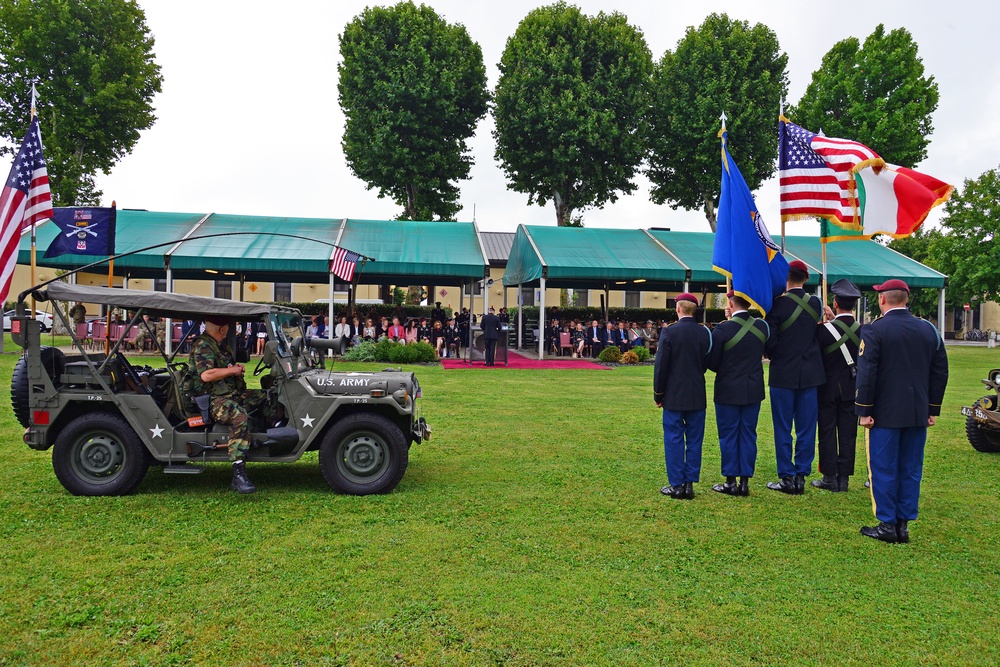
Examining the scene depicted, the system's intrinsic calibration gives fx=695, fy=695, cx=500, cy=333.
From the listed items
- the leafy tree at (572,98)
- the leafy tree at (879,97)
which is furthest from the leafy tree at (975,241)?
the leafy tree at (572,98)

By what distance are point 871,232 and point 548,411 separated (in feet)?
19.3

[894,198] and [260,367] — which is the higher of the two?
[894,198]

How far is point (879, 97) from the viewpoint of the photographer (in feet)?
125

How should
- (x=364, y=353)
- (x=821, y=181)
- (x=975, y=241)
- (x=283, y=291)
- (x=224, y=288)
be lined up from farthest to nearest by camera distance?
(x=283, y=291) → (x=224, y=288) → (x=975, y=241) → (x=364, y=353) → (x=821, y=181)

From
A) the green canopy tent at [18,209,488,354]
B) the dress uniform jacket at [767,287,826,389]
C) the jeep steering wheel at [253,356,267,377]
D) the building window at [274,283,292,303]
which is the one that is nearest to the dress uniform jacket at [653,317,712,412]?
the dress uniform jacket at [767,287,826,389]

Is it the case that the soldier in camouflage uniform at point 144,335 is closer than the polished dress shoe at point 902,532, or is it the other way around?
the polished dress shoe at point 902,532

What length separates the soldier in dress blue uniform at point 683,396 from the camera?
6.73 m

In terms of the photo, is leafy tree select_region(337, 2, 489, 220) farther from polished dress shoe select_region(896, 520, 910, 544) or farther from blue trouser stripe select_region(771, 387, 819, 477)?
polished dress shoe select_region(896, 520, 910, 544)

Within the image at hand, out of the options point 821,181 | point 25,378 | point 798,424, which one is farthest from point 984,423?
point 25,378

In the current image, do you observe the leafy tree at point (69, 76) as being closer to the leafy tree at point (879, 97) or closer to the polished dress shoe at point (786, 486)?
the polished dress shoe at point (786, 486)

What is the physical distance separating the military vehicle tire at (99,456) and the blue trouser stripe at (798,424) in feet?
20.5

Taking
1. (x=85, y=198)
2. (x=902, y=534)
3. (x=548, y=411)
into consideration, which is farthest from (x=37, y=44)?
(x=902, y=534)

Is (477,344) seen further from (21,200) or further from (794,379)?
(794,379)

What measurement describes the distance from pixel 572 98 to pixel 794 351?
106 ft
